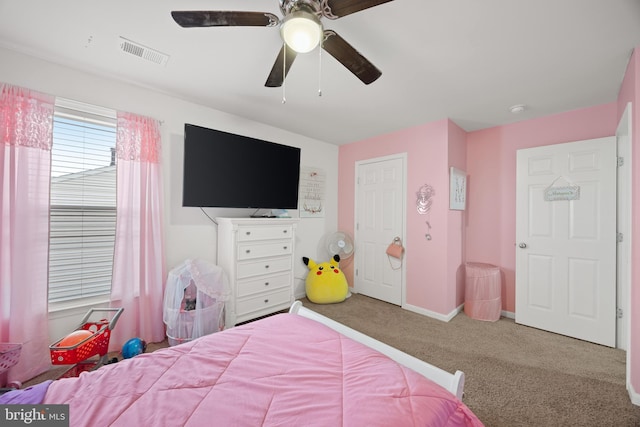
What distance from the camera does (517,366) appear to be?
6.82 ft

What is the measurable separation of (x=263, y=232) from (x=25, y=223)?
1.82 metres

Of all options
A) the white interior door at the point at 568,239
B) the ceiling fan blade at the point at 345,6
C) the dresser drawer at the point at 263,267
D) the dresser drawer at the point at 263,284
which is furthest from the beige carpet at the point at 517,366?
the ceiling fan blade at the point at 345,6

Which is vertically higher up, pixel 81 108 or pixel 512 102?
pixel 512 102

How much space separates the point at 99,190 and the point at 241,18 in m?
2.00

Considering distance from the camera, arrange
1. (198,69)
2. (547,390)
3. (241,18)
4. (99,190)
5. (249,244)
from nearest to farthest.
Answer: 1. (241,18)
2. (547,390)
3. (198,69)
4. (99,190)
5. (249,244)

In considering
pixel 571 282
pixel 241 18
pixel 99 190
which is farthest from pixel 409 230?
pixel 99 190

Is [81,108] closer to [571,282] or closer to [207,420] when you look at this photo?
[207,420]

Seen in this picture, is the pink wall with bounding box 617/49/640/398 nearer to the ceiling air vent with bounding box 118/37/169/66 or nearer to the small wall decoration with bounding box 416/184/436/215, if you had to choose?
the small wall decoration with bounding box 416/184/436/215

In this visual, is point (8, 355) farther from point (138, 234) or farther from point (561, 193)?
point (561, 193)

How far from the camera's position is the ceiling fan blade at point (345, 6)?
1101 mm

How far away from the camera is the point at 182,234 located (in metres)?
2.63

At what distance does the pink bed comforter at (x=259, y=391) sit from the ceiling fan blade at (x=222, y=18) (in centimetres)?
157

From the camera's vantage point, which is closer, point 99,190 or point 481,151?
point 99,190

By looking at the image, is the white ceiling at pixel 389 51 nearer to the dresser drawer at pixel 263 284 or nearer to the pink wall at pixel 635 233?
the pink wall at pixel 635 233
